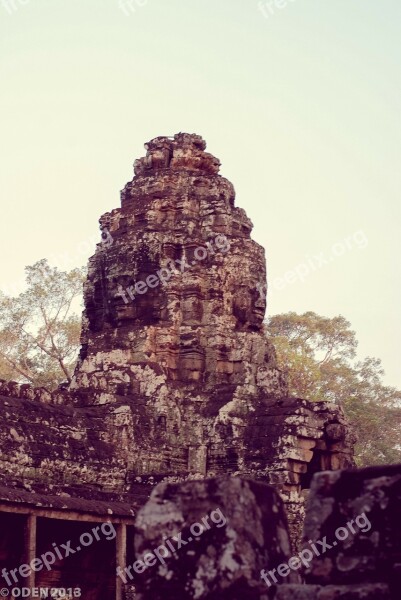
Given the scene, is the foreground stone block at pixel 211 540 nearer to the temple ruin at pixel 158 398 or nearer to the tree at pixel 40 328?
the temple ruin at pixel 158 398

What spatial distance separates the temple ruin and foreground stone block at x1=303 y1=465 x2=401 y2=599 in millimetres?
8768

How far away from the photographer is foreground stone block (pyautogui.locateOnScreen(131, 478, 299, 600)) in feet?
13.5

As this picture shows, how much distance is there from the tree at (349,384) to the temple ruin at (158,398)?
17748 mm

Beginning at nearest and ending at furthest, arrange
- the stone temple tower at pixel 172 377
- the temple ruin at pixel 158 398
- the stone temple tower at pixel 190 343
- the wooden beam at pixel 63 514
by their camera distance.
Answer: the wooden beam at pixel 63 514, the temple ruin at pixel 158 398, the stone temple tower at pixel 172 377, the stone temple tower at pixel 190 343

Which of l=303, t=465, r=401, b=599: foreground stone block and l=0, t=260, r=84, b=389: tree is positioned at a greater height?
l=0, t=260, r=84, b=389: tree

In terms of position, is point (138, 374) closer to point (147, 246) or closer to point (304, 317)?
point (147, 246)

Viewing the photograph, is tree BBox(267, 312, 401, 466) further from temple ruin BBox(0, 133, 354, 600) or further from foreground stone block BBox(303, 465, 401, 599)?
foreground stone block BBox(303, 465, 401, 599)

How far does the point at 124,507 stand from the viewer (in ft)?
46.0

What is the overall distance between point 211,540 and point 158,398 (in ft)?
41.0

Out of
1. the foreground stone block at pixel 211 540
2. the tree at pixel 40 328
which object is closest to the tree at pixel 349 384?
the tree at pixel 40 328

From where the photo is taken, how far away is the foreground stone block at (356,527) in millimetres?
3898

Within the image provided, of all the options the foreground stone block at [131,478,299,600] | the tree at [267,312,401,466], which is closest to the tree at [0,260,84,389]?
the tree at [267,312,401,466]

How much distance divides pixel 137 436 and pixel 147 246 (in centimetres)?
354

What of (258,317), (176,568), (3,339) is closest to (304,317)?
(3,339)
